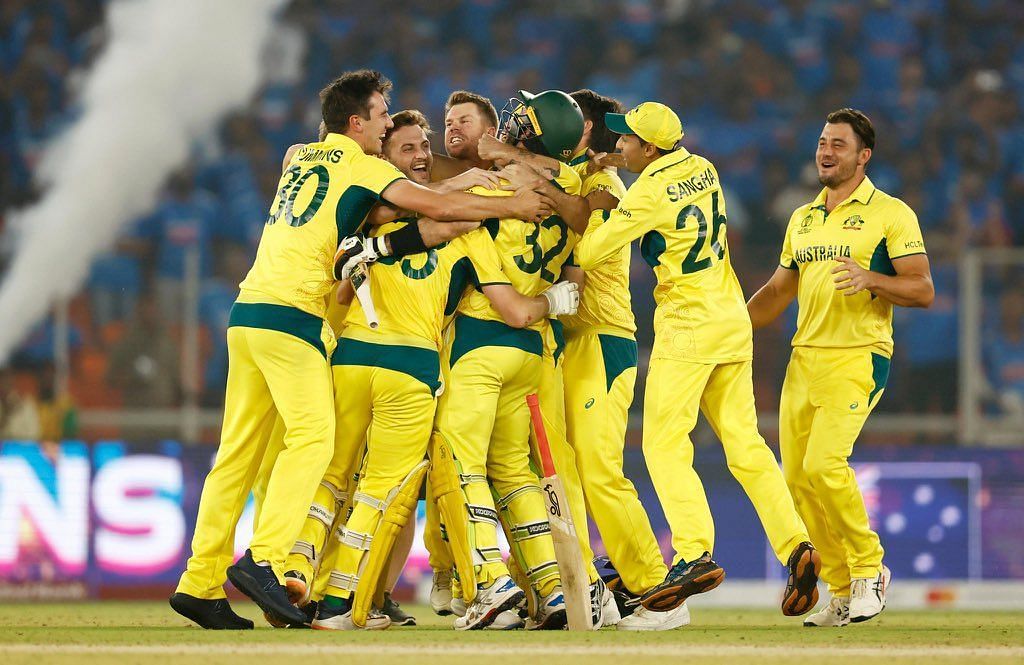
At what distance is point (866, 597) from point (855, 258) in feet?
5.29

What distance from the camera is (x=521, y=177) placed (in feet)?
22.0

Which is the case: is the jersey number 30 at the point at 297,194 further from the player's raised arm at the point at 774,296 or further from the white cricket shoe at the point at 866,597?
the white cricket shoe at the point at 866,597

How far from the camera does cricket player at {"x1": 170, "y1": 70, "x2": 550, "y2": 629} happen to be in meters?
6.33

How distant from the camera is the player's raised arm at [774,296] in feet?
25.0

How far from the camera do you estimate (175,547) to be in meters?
10.5

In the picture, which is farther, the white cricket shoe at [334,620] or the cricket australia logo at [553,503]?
the cricket australia logo at [553,503]

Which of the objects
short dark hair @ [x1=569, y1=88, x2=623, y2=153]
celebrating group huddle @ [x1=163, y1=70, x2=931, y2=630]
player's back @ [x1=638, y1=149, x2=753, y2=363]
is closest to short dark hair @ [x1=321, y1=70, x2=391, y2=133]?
celebrating group huddle @ [x1=163, y1=70, x2=931, y2=630]

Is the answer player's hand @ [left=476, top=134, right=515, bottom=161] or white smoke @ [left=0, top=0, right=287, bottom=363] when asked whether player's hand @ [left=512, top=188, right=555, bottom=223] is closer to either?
player's hand @ [left=476, top=134, right=515, bottom=161]

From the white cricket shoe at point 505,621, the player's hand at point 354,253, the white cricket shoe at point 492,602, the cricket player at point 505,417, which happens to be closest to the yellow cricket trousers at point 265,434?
the player's hand at point 354,253

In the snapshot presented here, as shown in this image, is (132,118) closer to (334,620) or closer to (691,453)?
(334,620)

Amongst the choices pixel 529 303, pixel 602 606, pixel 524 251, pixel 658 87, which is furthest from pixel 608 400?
pixel 658 87

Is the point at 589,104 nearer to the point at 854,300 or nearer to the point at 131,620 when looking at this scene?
the point at 854,300

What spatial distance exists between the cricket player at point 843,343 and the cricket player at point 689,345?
414 mm

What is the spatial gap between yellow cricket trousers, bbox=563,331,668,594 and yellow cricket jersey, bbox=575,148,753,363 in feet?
0.85
